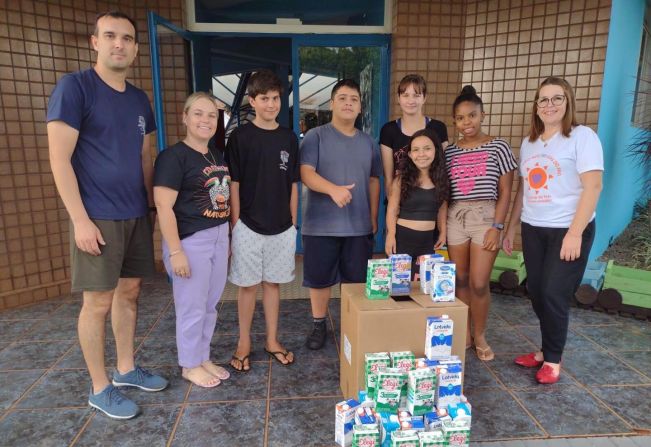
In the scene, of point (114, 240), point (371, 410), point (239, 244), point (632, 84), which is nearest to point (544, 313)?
point (371, 410)

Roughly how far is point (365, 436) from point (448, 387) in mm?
385

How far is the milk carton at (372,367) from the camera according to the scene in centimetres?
164

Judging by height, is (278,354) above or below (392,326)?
below

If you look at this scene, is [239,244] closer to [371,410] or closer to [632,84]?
[371,410]

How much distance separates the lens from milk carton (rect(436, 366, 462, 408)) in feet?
5.11

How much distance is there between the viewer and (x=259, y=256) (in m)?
2.18

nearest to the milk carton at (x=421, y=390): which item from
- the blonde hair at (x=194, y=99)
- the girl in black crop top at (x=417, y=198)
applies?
the girl in black crop top at (x=417, y=198)

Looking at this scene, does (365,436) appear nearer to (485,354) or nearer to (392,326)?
(392,326)

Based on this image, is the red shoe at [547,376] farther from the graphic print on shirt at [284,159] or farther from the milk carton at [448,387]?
the graphic print on shirt at [284,159]

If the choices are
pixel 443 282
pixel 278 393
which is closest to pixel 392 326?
pixel 443 282

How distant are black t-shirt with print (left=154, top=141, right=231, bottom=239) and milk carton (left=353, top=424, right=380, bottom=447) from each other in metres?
1.10

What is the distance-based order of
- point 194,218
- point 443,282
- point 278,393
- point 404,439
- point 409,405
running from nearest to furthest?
point 404,439 → point 409,405 → point 443,282 → point 194,218 → point 278,393

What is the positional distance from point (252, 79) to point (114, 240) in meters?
0.98

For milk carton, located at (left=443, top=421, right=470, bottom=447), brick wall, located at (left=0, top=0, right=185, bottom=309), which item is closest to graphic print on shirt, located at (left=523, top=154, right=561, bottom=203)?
milk carton, located at (left=443, top=421, right=470, bottom=447)
